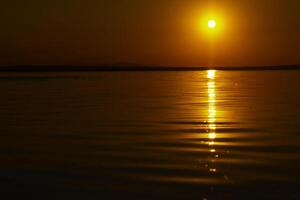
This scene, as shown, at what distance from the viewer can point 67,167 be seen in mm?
7176

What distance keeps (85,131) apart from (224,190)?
5.80 meters

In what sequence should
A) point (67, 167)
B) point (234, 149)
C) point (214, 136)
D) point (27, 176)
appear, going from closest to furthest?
point (27, 176) → point (67, 167) → point (234, 149) → point (214, 136)

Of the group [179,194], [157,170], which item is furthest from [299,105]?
[179,194]

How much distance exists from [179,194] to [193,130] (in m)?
5.65

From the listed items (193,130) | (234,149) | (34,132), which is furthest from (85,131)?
(234,149)

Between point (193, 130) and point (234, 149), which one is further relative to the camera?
point (193, 130)

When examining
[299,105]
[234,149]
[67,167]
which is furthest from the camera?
[299,105]

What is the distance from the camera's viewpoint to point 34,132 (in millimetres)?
11102

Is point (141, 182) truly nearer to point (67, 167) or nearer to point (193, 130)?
point (67, 167)

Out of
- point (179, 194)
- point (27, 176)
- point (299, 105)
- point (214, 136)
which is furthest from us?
point (299, 105)

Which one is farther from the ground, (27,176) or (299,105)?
(299,105)

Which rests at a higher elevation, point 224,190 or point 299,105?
point 299,105

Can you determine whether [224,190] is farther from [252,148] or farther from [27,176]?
[252,148]

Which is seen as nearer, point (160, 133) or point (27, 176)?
point (27, 176)
